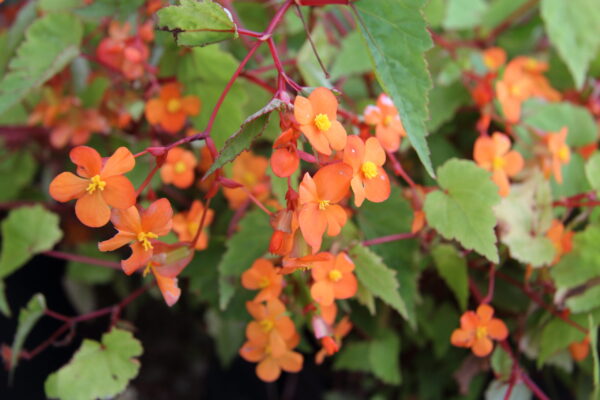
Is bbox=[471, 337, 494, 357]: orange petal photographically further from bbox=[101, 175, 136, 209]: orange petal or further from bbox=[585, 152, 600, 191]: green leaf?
bbox=[101, 175, 136, 209]: orange petal

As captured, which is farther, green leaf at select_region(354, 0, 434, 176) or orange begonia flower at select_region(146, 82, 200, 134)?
orange begonia flower at select_region(146, 82, 200, 134)

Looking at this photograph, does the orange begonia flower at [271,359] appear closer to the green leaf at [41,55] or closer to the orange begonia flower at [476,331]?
the orange begonia flower at [476,331]

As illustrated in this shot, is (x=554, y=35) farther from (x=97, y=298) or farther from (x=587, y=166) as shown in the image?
(x=97, y=298)

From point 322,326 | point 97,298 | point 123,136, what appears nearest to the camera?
point 322,326

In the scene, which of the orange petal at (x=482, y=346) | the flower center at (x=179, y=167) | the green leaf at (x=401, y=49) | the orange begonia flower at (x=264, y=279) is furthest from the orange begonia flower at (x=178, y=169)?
the orange petal at (x=482, y=346)

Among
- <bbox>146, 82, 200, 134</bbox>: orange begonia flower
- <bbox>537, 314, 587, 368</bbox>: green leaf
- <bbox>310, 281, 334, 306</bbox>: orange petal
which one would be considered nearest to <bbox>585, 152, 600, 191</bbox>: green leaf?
<bbox>537, 314, 587, 368</bbox>: green leaf

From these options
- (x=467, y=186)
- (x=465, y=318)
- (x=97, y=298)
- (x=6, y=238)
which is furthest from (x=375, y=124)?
(x=97, y=298)
